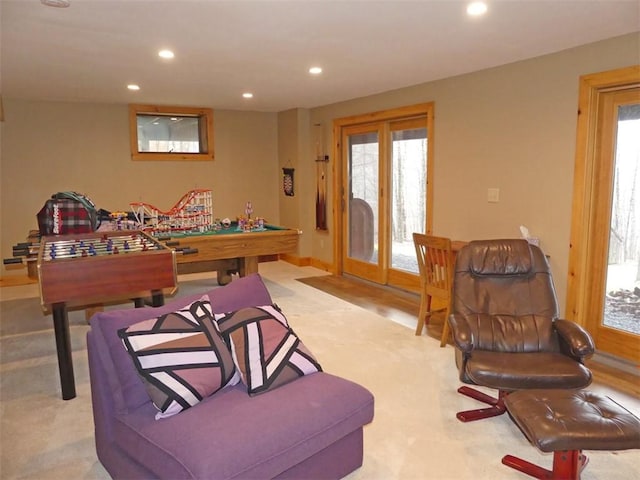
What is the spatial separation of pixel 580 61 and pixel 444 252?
1.71 m

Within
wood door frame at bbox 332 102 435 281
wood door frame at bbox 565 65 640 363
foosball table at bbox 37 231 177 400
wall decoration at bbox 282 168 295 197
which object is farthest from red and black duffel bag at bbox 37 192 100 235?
wood door frame at bbox 565 65 640 363

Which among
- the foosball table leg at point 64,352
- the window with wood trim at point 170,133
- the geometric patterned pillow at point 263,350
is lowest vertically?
the foosball table leg at point 64,352

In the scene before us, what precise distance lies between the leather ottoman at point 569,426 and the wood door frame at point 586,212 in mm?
1702

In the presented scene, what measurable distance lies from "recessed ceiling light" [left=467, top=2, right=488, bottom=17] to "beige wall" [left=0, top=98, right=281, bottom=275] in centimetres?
480

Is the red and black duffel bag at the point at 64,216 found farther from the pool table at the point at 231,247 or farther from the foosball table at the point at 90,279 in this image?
the foosball table at the point at 90,279

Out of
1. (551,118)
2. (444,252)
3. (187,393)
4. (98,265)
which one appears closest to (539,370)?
(444,252)

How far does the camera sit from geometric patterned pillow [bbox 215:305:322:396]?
207cm

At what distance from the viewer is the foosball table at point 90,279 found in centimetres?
284

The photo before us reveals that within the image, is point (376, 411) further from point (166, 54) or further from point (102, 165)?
point (102, 165)

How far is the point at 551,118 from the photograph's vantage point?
12.3 feet

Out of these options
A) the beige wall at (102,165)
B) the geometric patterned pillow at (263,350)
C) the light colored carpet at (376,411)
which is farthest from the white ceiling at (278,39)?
the light colored carpet at (376,411)

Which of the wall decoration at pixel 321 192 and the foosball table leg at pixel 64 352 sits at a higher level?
the wall decoration at pixel 321 192

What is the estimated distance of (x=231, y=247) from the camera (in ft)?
15.7

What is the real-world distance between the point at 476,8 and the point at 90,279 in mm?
2789
